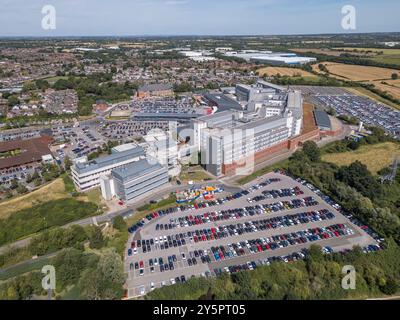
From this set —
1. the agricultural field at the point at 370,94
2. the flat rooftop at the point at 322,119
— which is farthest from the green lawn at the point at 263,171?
the agricultural field at the point at 370,94

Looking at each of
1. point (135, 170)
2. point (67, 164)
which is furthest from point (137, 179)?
point (67, 164)

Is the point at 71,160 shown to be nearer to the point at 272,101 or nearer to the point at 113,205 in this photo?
the point at 113,205

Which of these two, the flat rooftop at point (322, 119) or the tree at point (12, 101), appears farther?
the tree at point (12, 101)

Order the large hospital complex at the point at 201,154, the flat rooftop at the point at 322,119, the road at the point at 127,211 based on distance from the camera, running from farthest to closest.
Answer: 1. the flat rooftop at the point at 322,119
2. the large hospital complex at the point at 201,154
3. the road at the point at 127,211

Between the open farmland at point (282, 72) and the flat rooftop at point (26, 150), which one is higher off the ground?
the open farmland at point (282, 72)

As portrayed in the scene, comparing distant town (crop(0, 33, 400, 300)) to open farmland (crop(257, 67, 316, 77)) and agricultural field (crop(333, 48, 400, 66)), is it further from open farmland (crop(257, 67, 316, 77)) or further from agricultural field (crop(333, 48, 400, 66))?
agricultural field (crop(333, 48, 400, 66))

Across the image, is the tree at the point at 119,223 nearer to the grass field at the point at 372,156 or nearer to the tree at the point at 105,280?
the tree at the point at 105,280

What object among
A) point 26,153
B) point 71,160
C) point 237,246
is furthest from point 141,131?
point 237,246
